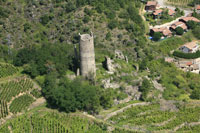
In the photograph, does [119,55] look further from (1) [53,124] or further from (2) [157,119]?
(1) [53,124]

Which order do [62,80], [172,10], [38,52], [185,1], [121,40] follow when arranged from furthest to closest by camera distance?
[185,1] → [172,10] → [121,40] → [38,52] → [62,80]

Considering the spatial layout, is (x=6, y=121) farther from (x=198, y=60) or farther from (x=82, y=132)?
(x=198, y=60)

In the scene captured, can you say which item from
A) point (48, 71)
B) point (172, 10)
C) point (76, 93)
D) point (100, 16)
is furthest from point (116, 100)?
point (172, 10)

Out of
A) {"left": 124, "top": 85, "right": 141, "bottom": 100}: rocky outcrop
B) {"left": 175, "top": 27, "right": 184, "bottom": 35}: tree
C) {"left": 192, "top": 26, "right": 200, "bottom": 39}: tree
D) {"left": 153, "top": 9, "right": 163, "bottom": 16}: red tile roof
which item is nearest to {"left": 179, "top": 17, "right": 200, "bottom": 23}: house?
{"left": 192, "top": 26, "right": 200, "bottom": 39}: tree

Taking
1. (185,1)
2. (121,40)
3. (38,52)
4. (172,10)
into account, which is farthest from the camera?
(185,1)

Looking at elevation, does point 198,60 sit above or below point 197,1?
below

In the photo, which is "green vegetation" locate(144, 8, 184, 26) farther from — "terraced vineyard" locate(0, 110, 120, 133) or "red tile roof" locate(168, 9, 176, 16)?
"terraced vineyard" locate(0, 110, 120, 133)
